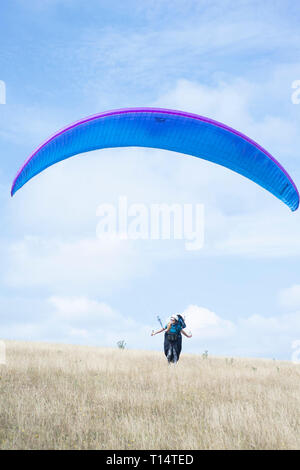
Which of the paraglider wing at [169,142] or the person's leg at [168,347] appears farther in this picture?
the person's leg at [168,347]

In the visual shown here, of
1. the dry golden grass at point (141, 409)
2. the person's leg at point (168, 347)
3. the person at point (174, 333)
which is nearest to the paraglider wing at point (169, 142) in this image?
the dry golden grass at point (141, 409)

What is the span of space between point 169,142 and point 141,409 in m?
6.21

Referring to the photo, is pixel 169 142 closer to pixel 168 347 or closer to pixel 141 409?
pixel 141 409

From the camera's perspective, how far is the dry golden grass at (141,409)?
6363 mm

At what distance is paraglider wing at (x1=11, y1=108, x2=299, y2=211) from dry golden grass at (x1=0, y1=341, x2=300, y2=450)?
4.45m

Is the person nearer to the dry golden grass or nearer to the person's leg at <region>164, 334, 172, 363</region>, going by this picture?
the person's leg at <region>164, 334, 172, 363</region>

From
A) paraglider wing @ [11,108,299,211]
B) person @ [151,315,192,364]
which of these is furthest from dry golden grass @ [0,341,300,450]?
paraglider wing @ [11,108,299,211]

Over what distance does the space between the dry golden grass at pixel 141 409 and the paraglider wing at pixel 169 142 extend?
4447 millimetres

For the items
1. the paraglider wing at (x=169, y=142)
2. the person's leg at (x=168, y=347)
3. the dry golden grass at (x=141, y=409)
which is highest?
the paraglider wing at (x=169, y=142)

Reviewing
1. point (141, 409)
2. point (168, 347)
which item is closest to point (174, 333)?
point (168, 347)

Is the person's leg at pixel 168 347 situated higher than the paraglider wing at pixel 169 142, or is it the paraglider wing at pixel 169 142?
the paraglider wing at pixel 169 142

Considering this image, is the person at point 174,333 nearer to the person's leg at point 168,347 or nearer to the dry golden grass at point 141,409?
the person's leg at point 168,347
